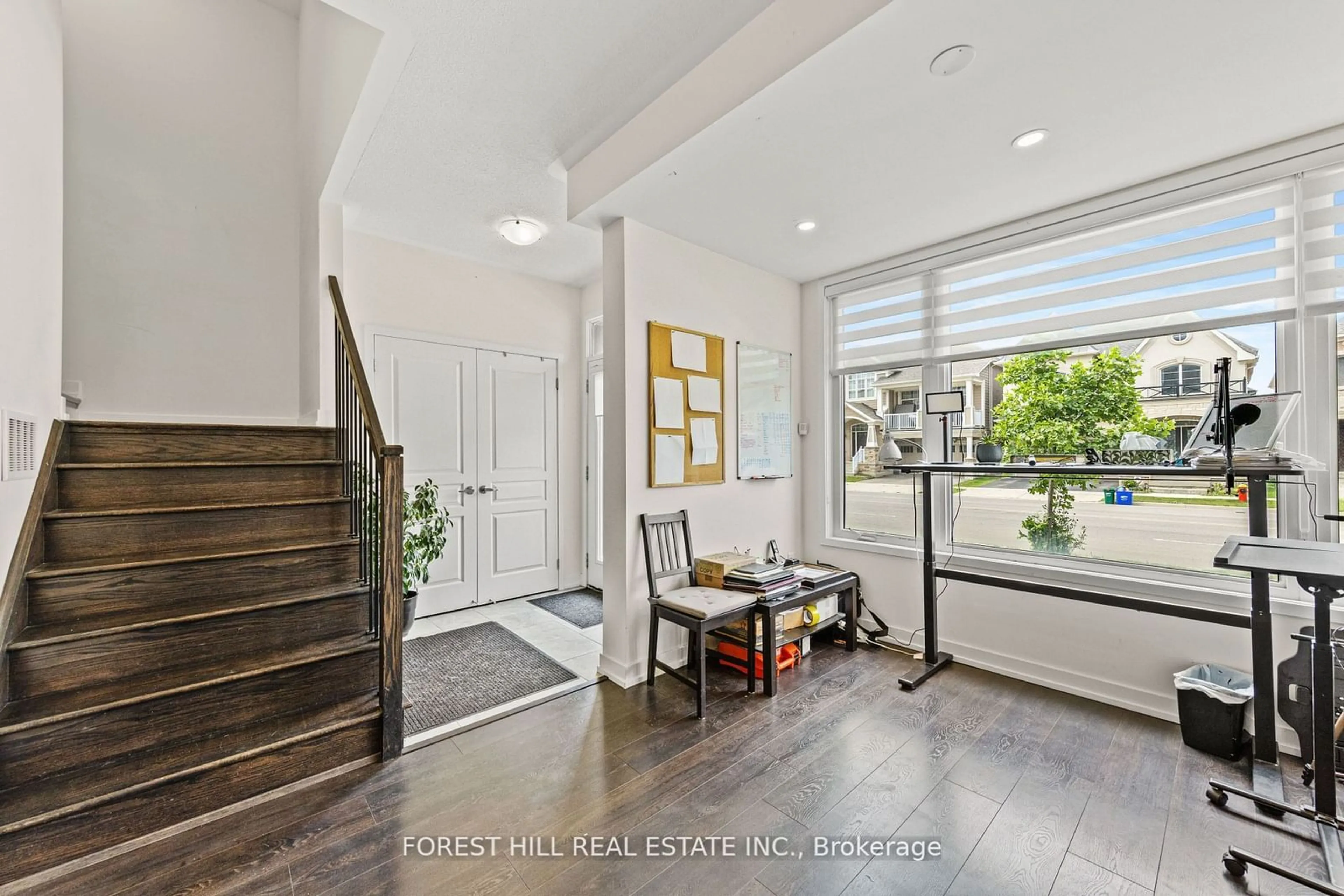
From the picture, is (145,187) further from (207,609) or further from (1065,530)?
(1065,530)

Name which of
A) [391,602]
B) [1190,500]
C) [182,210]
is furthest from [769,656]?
[182,210]

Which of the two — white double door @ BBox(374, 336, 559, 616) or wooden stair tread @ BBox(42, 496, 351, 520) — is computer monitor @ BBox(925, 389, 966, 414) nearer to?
white double door @ BBox(374, 336, 559, 616)

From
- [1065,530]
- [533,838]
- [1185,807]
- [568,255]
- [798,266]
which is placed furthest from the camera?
[568,255]

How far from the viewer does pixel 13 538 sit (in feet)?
6.21

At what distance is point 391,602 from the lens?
220 cm

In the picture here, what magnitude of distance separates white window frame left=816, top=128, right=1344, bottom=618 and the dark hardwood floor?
647mm

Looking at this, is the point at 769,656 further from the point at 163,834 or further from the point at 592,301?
the point at 592,301

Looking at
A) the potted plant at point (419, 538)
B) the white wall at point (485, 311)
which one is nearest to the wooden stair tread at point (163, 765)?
the potted plant at point (419, 538)

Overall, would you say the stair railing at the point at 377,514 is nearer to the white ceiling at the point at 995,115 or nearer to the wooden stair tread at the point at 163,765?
the wooden stair tread at the point at 163,765

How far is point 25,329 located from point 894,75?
3.28 m

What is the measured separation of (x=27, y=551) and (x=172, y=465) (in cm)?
64

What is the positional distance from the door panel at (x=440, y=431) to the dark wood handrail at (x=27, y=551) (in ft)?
5.34

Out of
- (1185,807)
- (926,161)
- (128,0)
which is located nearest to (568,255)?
(926,161)

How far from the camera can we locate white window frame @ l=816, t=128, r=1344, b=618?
7.12 ft
